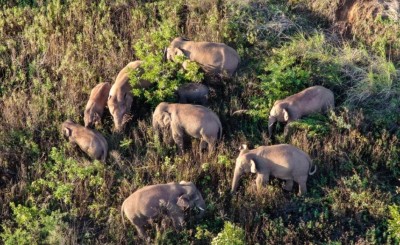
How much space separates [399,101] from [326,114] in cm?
110

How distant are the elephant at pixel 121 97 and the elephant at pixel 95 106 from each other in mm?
152

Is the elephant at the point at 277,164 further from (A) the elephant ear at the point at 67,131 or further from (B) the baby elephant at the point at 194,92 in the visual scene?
(A) the elephant ear at the point at 67,131

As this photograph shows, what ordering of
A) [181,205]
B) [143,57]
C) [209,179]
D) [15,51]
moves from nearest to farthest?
[181,205] < [209,179] < [143,57] < [15,51]

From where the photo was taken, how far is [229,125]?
35.3 feet

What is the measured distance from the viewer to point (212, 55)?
11133mm

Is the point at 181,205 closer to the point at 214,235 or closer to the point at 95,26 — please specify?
the point at 214,235

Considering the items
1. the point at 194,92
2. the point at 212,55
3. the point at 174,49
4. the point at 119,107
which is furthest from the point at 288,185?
the point at 174,49

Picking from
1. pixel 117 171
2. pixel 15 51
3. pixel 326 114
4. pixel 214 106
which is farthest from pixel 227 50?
pixel 15 51

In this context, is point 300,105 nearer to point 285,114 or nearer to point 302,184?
point 285,114

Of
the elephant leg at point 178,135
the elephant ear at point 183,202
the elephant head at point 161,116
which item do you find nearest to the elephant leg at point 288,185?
the elephant ear at point 183,202

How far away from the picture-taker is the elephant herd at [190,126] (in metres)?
9.12

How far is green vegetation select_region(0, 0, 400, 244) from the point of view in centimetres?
928

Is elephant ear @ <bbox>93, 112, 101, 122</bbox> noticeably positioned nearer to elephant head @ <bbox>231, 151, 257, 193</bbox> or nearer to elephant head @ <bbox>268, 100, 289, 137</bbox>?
elephant head @ <bbox>231, 151, 257, 193</bbox>

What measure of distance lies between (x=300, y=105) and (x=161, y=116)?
204 centimetres
